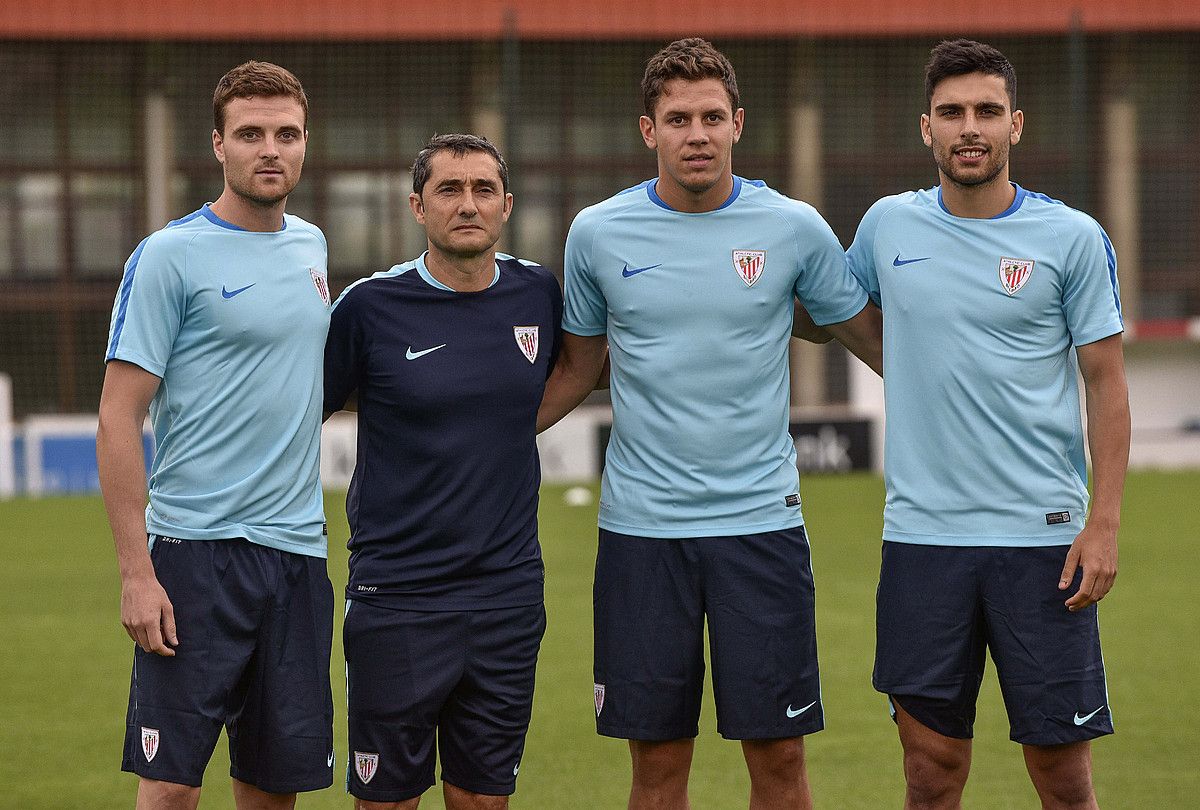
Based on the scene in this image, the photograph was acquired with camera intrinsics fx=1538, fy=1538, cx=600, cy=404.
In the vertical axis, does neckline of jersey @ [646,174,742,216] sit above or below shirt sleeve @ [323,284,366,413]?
above

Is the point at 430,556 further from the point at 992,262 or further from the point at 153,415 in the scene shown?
the point at 992,262

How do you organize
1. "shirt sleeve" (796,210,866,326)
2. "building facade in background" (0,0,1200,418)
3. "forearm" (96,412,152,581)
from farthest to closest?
"building facade in background" (0,0,1200,418) < "shirt sleeve" (796,210,866,326) < "forearm" (96,412,152,581)

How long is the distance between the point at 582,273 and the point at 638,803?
4.48 feet

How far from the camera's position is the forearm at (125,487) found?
3.49m

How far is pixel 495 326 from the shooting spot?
382cm

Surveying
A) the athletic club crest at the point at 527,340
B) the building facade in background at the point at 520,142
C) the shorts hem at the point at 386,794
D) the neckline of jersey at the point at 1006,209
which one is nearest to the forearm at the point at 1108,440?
the neckline of jersey at the point at 1006,209

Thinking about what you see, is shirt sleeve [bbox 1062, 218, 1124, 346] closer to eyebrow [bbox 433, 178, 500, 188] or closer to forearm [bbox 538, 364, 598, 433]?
forearm [bbox 538, 364, 598, 433]

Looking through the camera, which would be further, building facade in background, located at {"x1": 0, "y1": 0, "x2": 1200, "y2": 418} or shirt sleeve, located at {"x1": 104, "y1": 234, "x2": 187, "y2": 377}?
building facade in background, located at {"x1": 0, "y1": 0, "x2": 1200, "y2": 418}

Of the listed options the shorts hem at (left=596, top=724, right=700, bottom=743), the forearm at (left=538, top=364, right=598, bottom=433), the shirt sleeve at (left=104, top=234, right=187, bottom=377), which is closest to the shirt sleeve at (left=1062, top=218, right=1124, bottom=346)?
→ the forearm at (left=538, top=364, right=598, bottom=433)

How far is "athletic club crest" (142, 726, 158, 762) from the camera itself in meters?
3.55

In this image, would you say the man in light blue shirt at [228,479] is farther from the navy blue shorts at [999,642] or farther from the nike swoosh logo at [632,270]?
the navy blue shorts at [999,642]

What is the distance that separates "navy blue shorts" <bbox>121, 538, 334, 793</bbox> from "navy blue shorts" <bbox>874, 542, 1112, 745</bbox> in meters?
1.42

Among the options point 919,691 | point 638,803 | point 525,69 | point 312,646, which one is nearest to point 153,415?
point 312,646

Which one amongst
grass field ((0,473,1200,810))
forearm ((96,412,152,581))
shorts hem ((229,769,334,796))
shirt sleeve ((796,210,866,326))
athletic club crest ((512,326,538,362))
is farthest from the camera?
grass field ((0,473,1200,810))
